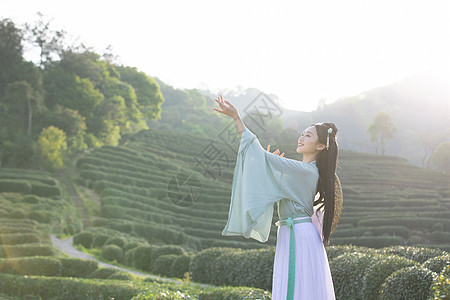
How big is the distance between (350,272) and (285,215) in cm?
343

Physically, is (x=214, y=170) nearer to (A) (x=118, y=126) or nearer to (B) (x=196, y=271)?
(A) (x=118, y=126)

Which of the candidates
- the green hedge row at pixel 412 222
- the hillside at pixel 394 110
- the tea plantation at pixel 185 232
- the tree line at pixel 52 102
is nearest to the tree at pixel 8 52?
the tree line at pixel 52 102

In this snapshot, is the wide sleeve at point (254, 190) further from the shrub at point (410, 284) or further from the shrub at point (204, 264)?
the shrub at point (204, 264)

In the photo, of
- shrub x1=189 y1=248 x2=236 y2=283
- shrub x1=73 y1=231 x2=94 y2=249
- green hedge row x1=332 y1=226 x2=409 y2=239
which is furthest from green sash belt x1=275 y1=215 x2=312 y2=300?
shrub x1=73 y1=231 x2=94 y2=249

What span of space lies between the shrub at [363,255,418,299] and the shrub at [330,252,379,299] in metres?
0.20

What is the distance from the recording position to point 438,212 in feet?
56.7

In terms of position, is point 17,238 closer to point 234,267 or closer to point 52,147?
point 234,267

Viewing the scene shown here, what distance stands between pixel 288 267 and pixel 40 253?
10.1 m

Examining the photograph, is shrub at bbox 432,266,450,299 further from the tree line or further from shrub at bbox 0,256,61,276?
the tree line

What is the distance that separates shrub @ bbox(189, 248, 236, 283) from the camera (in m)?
10.0

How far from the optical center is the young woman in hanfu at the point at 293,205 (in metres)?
2.50

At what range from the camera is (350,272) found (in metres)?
5.55

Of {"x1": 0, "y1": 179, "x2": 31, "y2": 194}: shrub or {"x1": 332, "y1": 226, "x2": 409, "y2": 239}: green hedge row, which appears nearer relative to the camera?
{"x1": 332, "y1": 226, "x2": 409, "y2": 239}: green hedge row

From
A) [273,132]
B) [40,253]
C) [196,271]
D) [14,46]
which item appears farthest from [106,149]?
[273,132]
